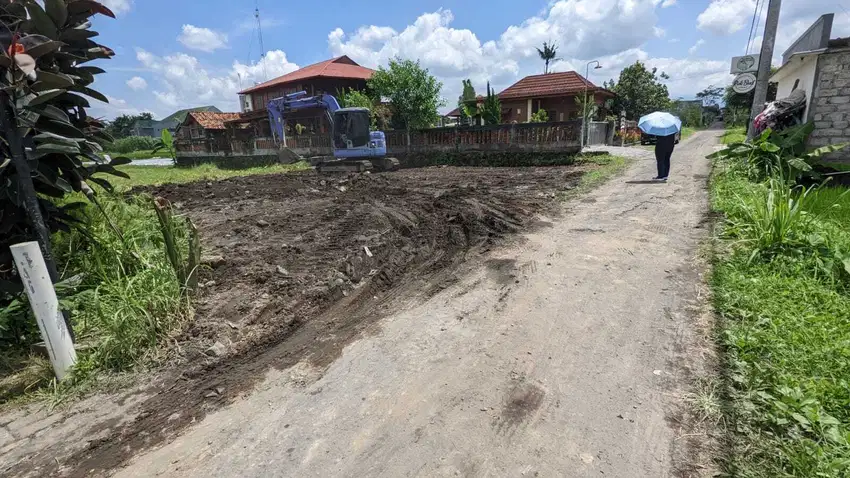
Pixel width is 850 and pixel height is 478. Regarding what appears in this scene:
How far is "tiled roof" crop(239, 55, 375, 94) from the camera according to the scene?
107 ft

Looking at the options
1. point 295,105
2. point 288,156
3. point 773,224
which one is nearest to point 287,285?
point 773,224

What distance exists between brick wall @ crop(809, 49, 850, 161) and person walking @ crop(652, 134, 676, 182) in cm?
319

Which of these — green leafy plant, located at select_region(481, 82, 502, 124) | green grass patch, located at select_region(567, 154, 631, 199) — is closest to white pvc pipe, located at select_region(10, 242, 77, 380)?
green grass patch, located at select_region(567, 154, 631, 199)

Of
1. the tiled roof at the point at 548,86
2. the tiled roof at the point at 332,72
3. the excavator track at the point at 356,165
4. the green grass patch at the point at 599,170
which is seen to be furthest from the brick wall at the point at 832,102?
the tiled roof at the point at 332,72

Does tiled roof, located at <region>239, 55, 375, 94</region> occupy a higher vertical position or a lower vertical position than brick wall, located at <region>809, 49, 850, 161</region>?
higher

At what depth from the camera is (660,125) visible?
8.84m

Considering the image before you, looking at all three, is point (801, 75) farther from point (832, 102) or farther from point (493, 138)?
point (493, 138)

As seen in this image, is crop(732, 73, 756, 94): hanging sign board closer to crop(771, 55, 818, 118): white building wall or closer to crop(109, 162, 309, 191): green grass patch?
crop(771, 55, 818, 118): white building wall

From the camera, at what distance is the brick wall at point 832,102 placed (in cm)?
878

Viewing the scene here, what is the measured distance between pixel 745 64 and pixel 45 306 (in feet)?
46.6

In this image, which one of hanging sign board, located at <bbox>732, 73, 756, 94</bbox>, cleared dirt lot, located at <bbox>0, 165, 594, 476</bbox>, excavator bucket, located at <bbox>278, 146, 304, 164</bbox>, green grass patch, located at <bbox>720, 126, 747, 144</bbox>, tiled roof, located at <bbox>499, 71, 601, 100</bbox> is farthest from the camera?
tiled roof, located at <bbox>499, 71, 601, 100</bbox>

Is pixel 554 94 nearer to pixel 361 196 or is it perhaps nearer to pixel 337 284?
pixel 361 196

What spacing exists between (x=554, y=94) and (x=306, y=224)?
22.8 meters

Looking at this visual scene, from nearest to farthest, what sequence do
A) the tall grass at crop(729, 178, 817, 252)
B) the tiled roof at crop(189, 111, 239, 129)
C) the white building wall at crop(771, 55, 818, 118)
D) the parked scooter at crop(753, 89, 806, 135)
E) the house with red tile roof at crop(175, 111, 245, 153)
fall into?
the tall grass at crop(729, 178, 817, 252)
the white building wall at crop(771, 55, 818, 118)
the parked scooter at crop(753, 89, 806, 135)
the house with red tile roof at crop(175, 111, 245, 153)
the tiled roof at crop(189, 111, 239, 129)
